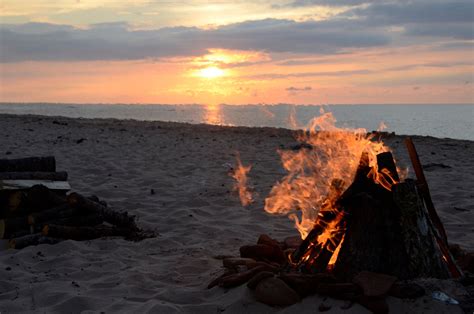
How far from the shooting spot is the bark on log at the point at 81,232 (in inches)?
291

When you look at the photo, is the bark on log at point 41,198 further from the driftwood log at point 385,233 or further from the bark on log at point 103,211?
the driftwood log at point 385,233

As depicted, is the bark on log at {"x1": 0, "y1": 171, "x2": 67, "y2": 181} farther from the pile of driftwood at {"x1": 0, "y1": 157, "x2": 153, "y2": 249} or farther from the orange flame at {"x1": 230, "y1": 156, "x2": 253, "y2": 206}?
the orange flame at {"x1": 230, "y1": 156, "x2": 253, "y2": 206}

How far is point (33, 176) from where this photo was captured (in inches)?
330

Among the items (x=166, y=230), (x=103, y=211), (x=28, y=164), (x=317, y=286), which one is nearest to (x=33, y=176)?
(x=28, y=164)

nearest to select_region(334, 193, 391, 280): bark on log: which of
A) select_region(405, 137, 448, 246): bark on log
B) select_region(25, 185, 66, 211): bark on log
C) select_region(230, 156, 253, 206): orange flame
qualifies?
select_region(405, 137, 448, 246): bark on log

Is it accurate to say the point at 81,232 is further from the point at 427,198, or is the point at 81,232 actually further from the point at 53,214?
the point at 427,198

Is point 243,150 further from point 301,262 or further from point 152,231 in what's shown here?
point 301,262

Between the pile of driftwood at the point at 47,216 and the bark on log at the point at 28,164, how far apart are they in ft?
0.26

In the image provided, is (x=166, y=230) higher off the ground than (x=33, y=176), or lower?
lower

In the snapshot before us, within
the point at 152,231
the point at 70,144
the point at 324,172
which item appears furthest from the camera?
the point at 70,144

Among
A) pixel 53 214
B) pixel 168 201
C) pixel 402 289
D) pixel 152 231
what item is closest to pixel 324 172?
pixel 168 201

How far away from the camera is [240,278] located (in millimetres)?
5523

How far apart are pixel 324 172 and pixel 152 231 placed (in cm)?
750

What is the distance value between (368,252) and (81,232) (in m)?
4.53
